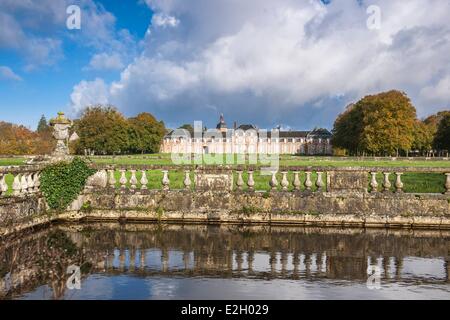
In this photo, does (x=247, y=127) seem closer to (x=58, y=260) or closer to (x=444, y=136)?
(x=444, y=136)

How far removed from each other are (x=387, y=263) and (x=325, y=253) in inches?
44.2

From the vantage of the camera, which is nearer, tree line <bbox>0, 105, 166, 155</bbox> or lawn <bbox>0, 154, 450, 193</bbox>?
lawn <bbox>0, 154, 450, 193</bbox>

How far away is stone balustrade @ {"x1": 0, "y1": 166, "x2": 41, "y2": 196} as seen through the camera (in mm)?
9914

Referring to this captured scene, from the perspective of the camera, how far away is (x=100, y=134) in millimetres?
81000

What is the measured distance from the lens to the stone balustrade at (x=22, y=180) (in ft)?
32.5

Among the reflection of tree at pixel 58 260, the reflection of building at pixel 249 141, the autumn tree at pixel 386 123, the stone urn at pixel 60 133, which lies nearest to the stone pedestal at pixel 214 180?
the stone urn at pixel 60 133

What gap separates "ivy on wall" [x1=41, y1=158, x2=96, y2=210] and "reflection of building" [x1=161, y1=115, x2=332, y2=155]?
133m

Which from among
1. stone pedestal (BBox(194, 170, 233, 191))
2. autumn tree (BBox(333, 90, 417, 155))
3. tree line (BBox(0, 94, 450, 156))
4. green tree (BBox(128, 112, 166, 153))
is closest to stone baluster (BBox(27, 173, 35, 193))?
stone pedestal (BBox(194, 170, 233, 191))

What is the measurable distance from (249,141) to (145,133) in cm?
5591

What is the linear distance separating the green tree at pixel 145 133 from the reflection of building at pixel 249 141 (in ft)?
128

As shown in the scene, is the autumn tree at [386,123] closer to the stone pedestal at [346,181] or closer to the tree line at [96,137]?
the tree line at [96,137]

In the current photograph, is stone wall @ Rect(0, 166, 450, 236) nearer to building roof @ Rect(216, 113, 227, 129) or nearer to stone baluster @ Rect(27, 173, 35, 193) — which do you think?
stone baluster @ Rect(27, 173, 35, 193)

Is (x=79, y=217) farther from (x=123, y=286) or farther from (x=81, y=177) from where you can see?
(x=123, y=286)

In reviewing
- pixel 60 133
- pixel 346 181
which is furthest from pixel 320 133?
pixel 60 133
